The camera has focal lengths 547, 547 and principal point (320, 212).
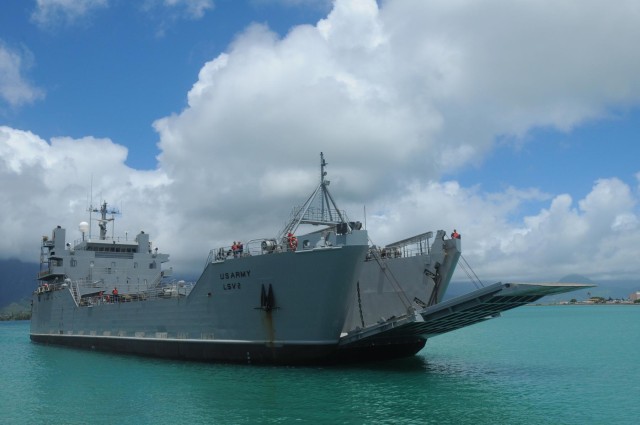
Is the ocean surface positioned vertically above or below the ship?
below

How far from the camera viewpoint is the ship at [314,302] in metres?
20.2

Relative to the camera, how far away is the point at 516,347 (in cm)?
3475

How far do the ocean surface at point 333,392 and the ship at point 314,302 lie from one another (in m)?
0.90

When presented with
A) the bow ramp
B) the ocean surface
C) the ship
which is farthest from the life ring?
the ocean surface

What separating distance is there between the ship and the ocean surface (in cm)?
90

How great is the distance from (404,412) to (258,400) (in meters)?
4.44

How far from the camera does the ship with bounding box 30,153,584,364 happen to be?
66.4ft

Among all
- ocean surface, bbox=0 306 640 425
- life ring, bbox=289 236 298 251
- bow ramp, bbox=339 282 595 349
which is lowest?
ocean surface, bbox=0 306 640 425

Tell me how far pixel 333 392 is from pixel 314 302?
4.16m

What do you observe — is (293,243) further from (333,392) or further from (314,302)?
(333,392)

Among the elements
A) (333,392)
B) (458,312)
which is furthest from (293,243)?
(458,312)

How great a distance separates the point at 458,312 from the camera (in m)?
19.6

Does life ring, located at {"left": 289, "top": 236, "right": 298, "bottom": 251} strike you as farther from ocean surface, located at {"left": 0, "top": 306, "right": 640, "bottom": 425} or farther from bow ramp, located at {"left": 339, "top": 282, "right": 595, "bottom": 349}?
ocean surface, located at {"left": 0, "top": 306, "right": 640, "bottom": 425}

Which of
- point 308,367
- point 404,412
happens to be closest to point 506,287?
point 404,412
